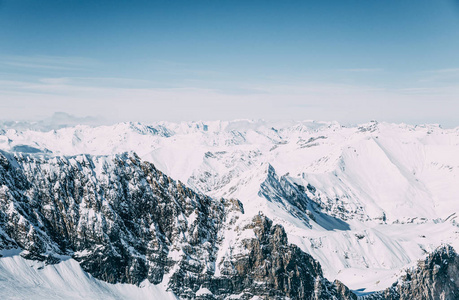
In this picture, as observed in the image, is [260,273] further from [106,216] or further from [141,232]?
[106,216]

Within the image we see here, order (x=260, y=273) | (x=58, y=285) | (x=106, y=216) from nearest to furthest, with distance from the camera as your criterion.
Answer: (x=58, y=285), (x=106, y=216), (x=260, y=273)

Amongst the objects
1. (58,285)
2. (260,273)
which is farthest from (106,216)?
(260,273)

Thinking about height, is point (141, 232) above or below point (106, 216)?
below

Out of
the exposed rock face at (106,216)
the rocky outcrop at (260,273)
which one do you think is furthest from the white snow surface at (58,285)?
the rocky outcrop at (260,273)

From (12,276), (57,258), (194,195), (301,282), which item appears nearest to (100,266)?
(57,258)

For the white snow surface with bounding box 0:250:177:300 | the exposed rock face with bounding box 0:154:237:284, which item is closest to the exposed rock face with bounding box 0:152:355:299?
the exposed rock face with bounding box 0:154:237:284

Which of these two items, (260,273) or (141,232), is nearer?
(260,273)

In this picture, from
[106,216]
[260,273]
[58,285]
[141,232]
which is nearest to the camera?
[58,285]

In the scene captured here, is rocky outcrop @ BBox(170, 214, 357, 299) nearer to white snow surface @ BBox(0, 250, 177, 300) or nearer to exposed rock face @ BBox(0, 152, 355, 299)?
exposed rock face @ BBox(0, 152, 355, 299)

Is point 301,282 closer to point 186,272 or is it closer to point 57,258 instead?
point 186,272
